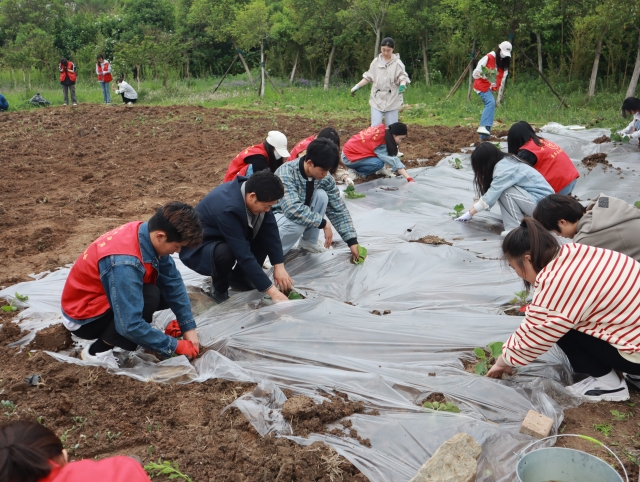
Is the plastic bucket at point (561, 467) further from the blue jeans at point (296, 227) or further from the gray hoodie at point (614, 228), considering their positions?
the blue jeans at point (296, 227)

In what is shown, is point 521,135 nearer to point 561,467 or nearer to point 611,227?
point 611,227

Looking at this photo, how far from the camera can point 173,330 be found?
Answer: 3.05 metres

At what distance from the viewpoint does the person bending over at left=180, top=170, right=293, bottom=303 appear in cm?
321

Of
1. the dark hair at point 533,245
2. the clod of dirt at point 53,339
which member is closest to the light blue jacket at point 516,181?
the dark hair at point 533,245

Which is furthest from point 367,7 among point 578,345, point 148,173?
point 578,345

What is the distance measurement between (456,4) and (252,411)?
44.5 ft

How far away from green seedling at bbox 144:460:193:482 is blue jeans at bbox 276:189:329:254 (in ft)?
6.97

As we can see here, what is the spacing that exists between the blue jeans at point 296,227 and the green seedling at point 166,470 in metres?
2.12

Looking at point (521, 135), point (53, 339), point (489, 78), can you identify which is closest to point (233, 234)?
point (53, 339)

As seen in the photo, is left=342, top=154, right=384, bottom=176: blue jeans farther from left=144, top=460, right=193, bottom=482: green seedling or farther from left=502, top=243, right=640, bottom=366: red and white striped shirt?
left=144, top=460, right=193, bottom=482: green seedling

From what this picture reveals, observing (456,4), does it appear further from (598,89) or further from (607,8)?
(607,8)

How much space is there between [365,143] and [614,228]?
147 inches

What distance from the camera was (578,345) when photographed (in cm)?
252

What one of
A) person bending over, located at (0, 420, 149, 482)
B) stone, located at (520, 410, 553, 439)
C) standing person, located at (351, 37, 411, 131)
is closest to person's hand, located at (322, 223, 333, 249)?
stone, located at (520, 410, 553, 439)
